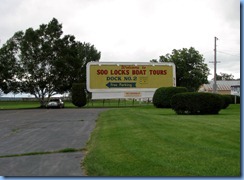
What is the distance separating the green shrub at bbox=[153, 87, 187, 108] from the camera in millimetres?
38156

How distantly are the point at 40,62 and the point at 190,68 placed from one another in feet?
96.4

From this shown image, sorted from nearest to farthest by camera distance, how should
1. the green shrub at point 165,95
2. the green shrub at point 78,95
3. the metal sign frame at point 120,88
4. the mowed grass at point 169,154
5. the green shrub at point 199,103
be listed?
1. the mowed grass at point 169,154
2. the green shrub at point 199,103
3. the green shrub at point 165,95
4. the metal sign frame at point 120,88
5. the green shrub at point 78,95

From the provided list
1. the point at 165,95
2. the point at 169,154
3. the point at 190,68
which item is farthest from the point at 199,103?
the point at 190,68

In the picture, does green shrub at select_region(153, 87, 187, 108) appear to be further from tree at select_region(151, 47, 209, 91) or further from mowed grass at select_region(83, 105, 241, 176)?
tree at select_region(151, 47, 209, 91)

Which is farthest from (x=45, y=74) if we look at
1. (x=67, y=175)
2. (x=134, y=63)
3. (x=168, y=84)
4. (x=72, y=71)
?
(x=67, y=175)

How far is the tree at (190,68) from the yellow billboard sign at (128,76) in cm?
1949

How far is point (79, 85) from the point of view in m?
51.5

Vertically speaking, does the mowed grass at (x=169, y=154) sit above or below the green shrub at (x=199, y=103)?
below

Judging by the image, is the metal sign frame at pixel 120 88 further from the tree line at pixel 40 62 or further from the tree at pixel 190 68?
the tree at pixel 190 68

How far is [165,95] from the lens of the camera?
38.4 m

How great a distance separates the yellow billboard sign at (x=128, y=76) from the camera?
2002 inches

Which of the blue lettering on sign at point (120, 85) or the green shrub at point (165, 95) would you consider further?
the blue lettering on sign at point (120, 85)

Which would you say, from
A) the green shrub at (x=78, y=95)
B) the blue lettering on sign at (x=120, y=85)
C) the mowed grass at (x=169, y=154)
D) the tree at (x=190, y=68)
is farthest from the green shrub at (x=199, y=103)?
the tree at (x=190, y=68)

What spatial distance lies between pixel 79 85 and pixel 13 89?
998cm
